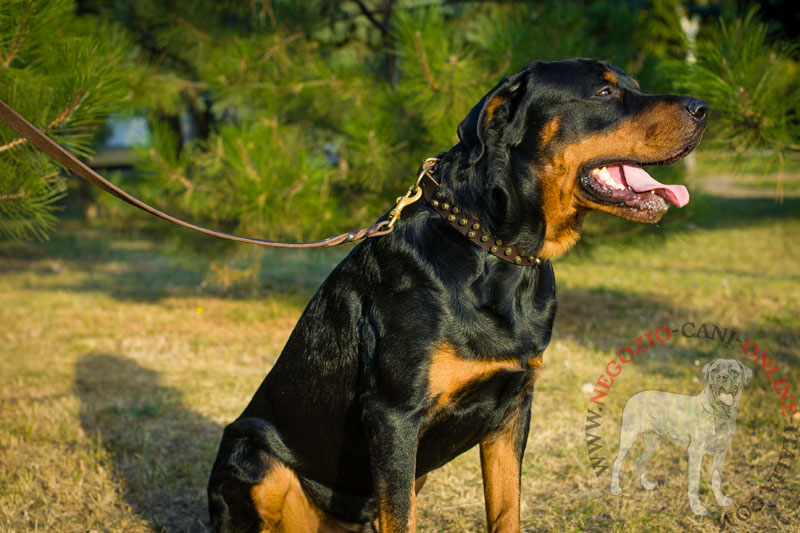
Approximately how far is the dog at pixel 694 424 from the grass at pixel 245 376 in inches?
3.0

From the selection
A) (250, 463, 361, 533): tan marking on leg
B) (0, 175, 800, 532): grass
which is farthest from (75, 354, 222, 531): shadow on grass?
(250, 463, 361, 533): tan marking on leg

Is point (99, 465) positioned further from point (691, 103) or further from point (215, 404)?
point (691, 103)

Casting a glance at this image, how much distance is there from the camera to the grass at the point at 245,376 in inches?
130

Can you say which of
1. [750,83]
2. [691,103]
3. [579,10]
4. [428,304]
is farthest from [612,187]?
[579,10]

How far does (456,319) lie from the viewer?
7.51 feet

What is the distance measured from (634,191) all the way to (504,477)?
1.17m

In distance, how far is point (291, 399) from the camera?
8.64 feet

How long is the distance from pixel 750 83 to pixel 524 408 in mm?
2652

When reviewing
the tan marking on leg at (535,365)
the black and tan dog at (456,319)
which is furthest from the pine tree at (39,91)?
the tan marking on leg at (535,365)

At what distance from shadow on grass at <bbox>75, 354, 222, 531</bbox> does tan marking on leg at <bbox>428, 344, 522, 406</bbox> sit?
1633 mm

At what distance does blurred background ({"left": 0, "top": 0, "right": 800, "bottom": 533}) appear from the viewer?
11.0ft

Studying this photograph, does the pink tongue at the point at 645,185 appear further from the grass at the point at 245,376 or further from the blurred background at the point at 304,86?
the blurred background at the point at 304,86

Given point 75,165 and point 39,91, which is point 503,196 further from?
point 39,91

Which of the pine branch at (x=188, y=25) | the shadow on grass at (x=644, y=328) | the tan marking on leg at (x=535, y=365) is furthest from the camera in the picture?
the pine branch at (x=188, y=25)
